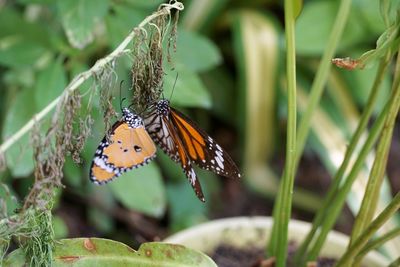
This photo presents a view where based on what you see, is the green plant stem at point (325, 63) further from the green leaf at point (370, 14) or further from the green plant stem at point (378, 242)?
the green leaf at point (370, 14)

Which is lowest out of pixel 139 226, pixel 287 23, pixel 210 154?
pixel 139 226

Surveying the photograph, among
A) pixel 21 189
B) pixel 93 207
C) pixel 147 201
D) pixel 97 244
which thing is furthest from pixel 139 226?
pixel 97 244

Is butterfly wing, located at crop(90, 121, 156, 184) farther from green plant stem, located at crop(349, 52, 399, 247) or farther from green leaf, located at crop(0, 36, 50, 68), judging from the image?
green leaf, located at crop(0, 36, 50, 68)

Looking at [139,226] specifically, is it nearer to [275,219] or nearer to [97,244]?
[275,219]

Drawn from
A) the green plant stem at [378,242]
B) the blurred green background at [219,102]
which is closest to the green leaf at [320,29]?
the blurred green background at [219,102]

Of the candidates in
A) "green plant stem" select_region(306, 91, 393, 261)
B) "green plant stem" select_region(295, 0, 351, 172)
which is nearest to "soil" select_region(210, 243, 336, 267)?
"green plant stem" select_region(306, 91, 393, 261)

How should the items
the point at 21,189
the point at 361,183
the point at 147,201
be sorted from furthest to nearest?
the point at 21,189
the point at 361,183
the point at 147,201

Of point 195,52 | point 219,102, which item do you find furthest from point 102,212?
point 195,52
